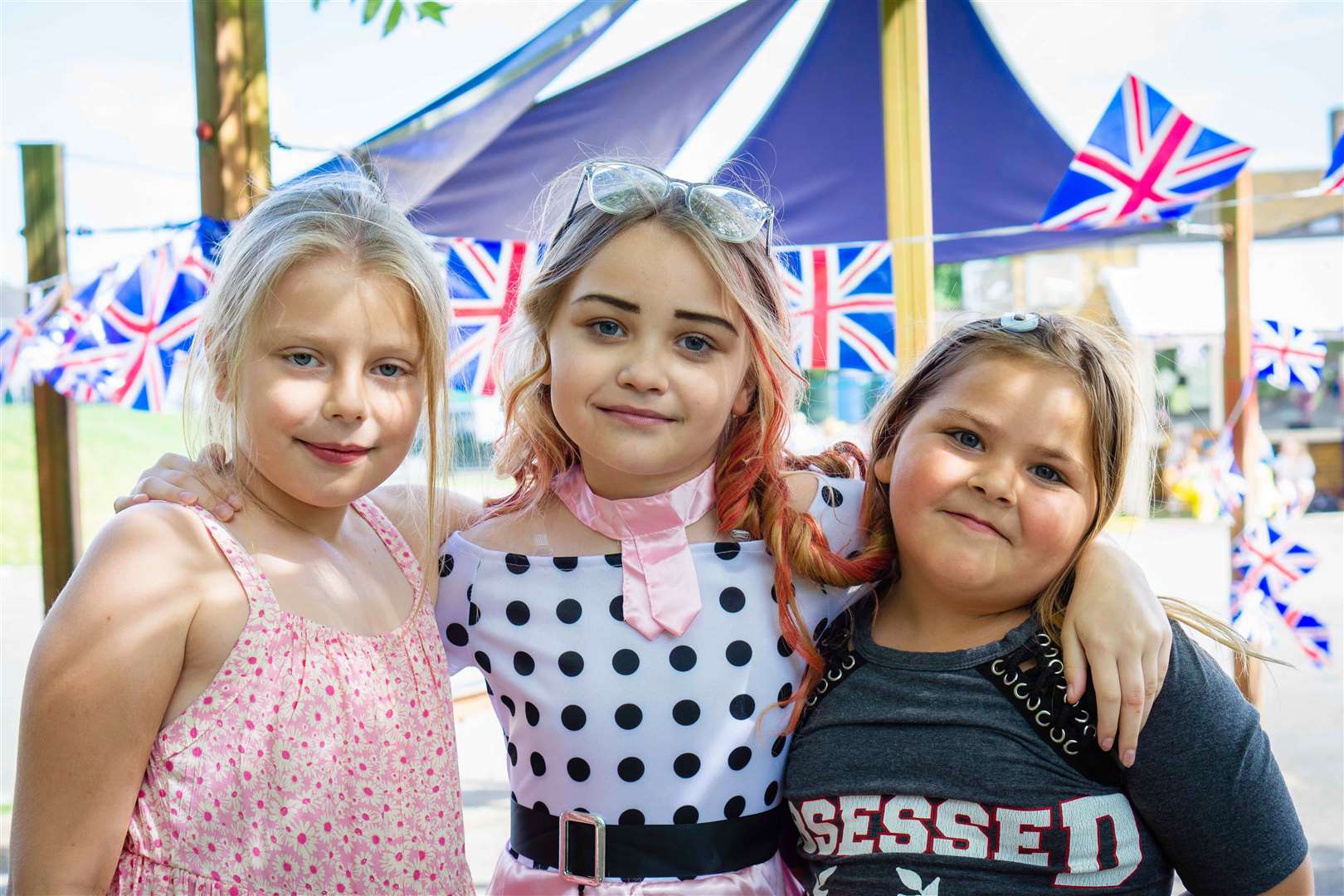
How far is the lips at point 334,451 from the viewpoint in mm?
1433

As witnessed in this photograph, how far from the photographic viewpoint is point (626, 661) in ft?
5.33

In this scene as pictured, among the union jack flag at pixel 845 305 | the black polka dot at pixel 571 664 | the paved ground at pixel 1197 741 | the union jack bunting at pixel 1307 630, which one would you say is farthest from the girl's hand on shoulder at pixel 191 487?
the union jack bunting at pixel 1307 630

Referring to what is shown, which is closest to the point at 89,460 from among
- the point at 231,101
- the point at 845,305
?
the point at 231,101

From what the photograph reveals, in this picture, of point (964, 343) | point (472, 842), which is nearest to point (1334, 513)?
point (472, 842)

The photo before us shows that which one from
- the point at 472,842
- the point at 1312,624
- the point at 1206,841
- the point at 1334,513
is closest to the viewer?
the point at 1206,841

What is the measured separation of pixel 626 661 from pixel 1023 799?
585 mm

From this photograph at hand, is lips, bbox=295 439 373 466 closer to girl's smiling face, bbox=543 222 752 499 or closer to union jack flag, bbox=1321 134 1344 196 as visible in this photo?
girl's smiling face, bbox=543 222 752 499

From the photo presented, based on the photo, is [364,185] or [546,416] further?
[546,416]

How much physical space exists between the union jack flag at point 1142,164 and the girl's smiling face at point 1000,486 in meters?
1.68

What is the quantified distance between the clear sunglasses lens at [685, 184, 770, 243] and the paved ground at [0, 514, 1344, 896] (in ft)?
3.17

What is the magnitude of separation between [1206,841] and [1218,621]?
1.05 ft

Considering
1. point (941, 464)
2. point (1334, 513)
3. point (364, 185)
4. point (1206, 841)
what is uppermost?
point (364, 185)

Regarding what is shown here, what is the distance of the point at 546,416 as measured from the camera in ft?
6.00

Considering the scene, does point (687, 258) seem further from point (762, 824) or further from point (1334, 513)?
point (1334, 513)
